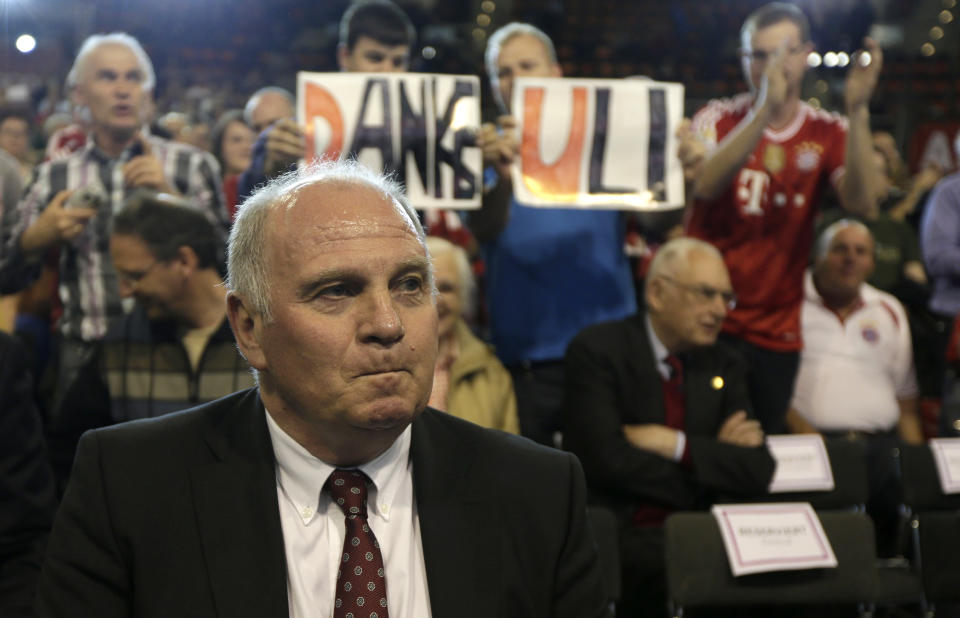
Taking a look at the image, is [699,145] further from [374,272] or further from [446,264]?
[374,272]

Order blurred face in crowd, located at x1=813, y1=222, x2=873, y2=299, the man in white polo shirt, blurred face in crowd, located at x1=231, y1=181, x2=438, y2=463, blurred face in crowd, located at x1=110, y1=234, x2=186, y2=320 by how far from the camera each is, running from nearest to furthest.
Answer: blurred face in crowd, located at x1=231, y1=181, x2=438, y2=463 → blurred face in crowd, located at x1=110, y1=234, x2=186, y2=320 → the man in white polo shirt → blurred face in crowd, located at x1=813, y1=222, x2=873, y2=299

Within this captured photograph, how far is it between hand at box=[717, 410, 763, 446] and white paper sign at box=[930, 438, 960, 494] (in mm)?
822

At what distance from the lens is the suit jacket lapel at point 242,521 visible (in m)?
1.63

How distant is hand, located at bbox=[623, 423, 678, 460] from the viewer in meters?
3.82

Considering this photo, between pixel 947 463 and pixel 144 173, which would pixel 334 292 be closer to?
pixel 144 173

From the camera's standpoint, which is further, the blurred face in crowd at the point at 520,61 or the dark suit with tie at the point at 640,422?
the blurred face in crowd at the point at 520,61

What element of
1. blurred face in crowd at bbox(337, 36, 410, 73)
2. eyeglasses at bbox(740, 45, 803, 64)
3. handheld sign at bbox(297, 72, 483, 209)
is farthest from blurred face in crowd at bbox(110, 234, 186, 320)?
eyeglasses at bbox(740, 45, 803, 64)

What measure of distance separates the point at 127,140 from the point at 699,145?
7.41ft

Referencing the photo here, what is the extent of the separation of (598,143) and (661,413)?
104cm

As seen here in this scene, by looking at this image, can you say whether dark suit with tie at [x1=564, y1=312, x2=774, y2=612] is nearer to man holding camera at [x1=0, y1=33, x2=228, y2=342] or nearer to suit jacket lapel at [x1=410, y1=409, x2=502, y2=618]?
man holding camera at [x1=0, y1=33, x2=228, y2=342]

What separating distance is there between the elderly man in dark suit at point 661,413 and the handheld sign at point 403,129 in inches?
29.3

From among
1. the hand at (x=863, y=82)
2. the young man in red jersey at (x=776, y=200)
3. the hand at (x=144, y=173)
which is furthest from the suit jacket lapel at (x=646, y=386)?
the hand at (x=144, y=173)

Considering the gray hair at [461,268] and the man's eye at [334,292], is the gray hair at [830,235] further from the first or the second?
the man's eye at [334,292]

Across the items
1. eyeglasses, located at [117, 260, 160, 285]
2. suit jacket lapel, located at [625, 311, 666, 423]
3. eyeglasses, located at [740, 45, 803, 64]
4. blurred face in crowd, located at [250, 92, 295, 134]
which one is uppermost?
eyeglasses, located at [740, 45, 803, 64]
